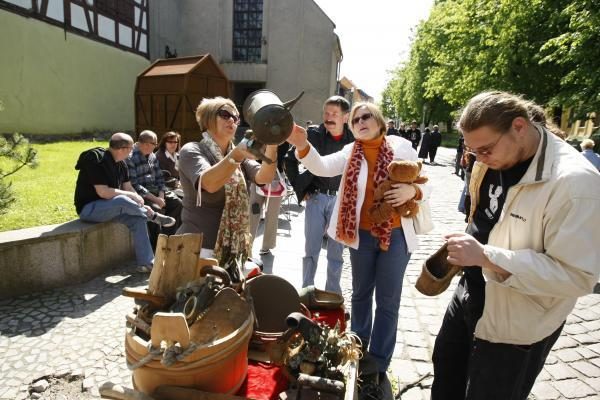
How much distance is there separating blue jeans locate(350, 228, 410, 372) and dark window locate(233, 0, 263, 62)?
23.9m

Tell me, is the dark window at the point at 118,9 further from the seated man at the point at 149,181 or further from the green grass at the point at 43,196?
the seated man at the point at 149,181

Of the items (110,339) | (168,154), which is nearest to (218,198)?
(110,339)

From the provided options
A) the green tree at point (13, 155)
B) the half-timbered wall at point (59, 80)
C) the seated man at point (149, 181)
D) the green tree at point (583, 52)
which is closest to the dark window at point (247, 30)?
the half-timbered wall at point (59, 80)

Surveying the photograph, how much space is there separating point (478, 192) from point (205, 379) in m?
1.59

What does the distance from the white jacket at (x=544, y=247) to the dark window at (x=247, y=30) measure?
81.5 feet

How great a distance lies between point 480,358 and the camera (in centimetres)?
173

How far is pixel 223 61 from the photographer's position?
79.9 feet

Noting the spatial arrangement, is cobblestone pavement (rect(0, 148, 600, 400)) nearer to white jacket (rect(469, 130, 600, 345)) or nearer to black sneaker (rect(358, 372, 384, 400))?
black sneaker (rect(358, 372, 384, 400))

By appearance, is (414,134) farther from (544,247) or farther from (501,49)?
(544,247)

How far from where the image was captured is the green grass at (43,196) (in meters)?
4.75

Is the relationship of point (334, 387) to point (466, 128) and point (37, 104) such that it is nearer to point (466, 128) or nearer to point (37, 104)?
point (466, 128)

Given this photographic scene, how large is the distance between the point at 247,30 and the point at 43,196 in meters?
21.4

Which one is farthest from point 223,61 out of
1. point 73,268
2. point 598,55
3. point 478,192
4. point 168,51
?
point 478,192

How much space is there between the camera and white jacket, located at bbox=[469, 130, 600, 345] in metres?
1.39
